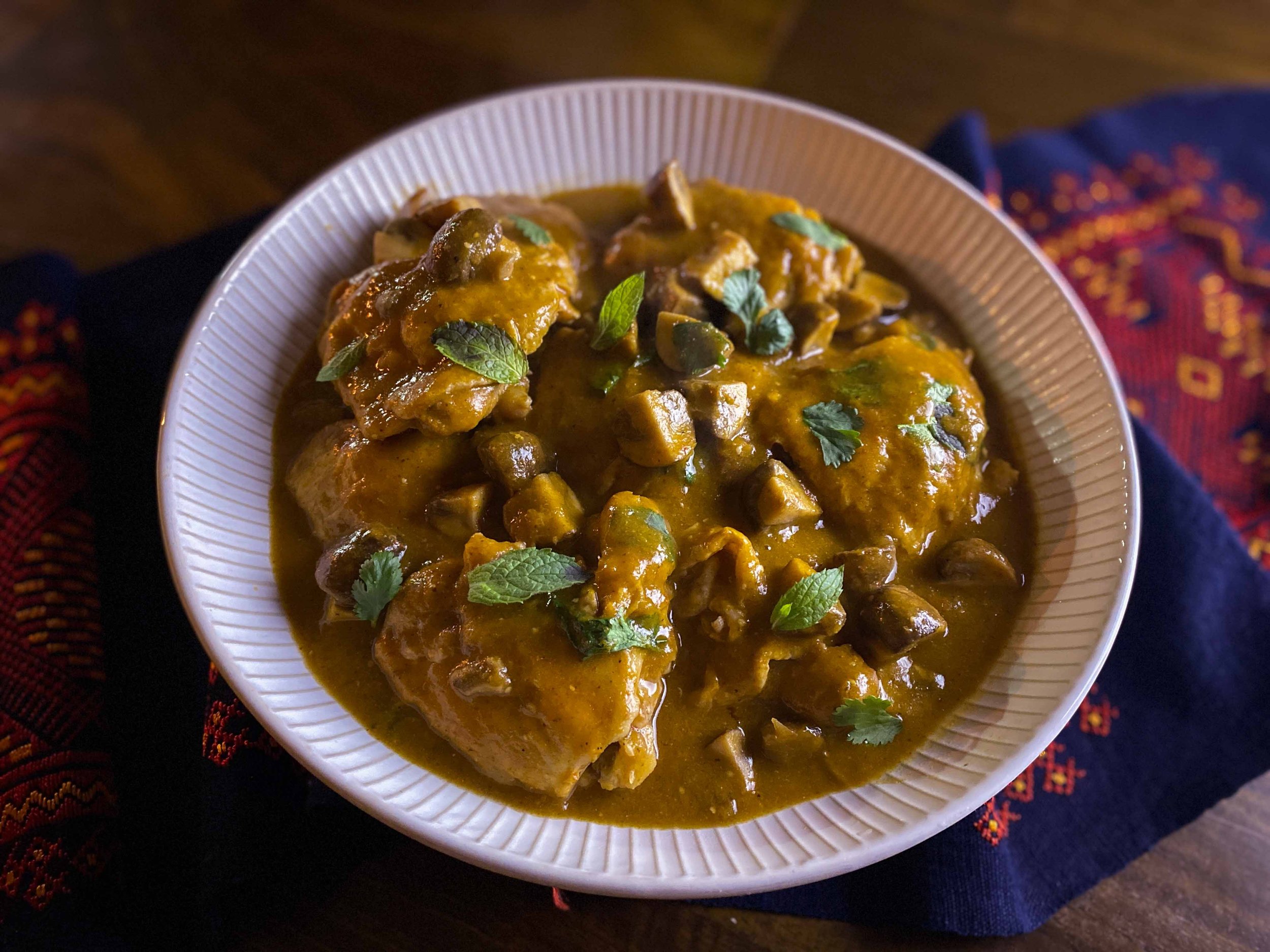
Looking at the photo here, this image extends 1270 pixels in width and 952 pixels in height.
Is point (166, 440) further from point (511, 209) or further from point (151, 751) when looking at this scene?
point (511, 209)

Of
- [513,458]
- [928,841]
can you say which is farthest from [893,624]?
[513,458]

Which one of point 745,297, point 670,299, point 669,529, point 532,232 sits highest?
point 745,297

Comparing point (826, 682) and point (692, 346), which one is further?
point (692, 346)

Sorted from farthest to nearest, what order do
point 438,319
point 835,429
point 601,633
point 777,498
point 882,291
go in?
1. point 882,291
2. point 835,429
3. point 438,319
4. point 777,498
5. point 601,633

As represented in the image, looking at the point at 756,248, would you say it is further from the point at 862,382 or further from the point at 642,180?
the point at 642,180

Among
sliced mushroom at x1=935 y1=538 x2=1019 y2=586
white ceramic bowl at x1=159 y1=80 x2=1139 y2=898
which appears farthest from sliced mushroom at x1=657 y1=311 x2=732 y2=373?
white ceramic bowl at x1=159 y1=80 x2=1139 y2=898

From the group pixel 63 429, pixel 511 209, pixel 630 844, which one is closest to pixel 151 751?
pixel 63 429

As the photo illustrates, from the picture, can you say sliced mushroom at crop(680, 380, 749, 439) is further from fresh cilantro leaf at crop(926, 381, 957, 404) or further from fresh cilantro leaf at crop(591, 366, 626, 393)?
fresh cilantro leaf at crop(926, 381, 957, 404)

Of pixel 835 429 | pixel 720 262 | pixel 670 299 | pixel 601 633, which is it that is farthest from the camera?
pixel 720 262
